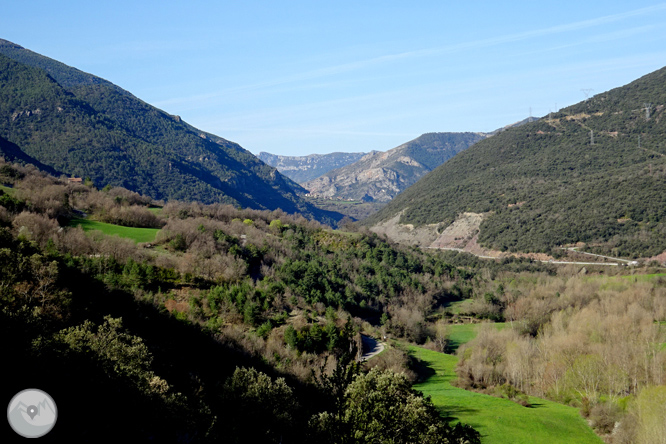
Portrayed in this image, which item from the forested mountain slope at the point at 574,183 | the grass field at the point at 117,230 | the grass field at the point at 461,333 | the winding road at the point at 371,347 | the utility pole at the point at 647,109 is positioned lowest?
the grass field at the point at 461,333

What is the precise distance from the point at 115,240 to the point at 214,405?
33.3 meters

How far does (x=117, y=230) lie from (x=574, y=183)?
417 ft

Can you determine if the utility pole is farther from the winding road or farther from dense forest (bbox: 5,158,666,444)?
the winding road

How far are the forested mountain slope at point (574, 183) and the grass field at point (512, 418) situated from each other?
71200mm

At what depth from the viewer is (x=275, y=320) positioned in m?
46.4

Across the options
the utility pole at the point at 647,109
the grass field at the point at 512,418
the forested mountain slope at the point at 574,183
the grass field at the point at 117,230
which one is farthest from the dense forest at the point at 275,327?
the utility pole at the point at 647,109

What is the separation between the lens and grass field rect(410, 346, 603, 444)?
3344 cm

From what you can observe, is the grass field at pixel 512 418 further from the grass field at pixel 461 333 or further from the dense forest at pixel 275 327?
the grass field at pixel 461 333

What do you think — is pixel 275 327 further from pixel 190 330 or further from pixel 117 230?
pixel 117 230

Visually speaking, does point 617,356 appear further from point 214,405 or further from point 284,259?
point 284,259

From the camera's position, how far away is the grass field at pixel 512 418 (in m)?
33.4

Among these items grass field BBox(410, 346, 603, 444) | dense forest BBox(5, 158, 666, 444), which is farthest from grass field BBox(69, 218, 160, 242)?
grass field BBox(410, 346, 603, 444)

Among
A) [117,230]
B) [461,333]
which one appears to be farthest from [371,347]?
[117,230]

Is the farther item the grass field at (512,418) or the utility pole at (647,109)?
the utility pole at (647,109)
